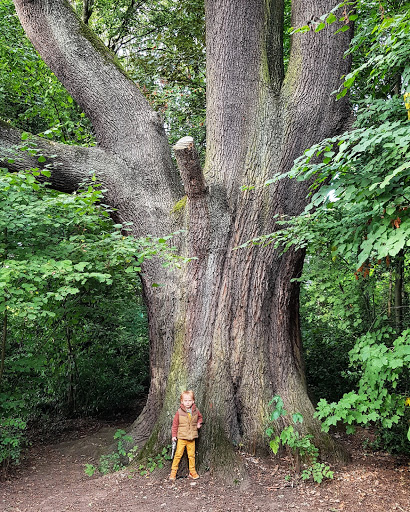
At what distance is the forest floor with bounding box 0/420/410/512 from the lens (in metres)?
3.73

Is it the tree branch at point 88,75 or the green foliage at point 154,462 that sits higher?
the tree branch at point 88,75

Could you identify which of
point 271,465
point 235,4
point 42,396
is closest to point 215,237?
point 271,465

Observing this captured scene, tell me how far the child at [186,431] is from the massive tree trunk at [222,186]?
189 mm

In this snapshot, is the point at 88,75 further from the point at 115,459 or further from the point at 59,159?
the point at 115,459

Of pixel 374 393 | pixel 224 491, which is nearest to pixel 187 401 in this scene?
pixel 224 491

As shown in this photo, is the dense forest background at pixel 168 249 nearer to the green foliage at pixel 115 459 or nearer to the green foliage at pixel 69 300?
the green foliage at pixel 69 300

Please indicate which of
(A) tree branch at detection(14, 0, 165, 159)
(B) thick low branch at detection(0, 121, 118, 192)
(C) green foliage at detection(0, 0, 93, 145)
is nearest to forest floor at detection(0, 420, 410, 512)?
(B) thick low branch at detection(0, 121, 118, 192)

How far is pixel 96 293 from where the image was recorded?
22.1 ft

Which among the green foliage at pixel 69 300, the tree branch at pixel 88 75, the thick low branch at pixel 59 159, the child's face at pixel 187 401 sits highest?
the tree branch at pixel 88 75

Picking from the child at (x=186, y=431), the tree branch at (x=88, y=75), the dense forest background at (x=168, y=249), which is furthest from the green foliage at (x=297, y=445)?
the tree branch at (x=88, y=75)

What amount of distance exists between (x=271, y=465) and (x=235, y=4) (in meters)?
5.65

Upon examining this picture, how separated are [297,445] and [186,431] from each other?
3.80 ft

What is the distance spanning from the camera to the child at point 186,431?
4.20 m

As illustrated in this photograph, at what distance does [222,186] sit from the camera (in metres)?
5.05
